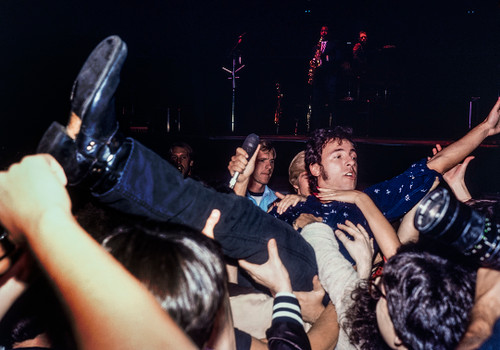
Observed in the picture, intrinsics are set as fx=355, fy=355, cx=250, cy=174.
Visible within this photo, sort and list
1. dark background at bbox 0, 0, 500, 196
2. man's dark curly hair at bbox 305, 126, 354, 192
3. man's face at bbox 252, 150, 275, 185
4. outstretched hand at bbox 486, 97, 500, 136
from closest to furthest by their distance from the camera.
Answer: outstretched hand at bbox 486, 97, 500, 136 → man's dark curly hair at bbox 305, 126, 354, 192 → man's face at bbox 252, 150, 275, 185 → dark background at bbox 0, 0, 500, 196

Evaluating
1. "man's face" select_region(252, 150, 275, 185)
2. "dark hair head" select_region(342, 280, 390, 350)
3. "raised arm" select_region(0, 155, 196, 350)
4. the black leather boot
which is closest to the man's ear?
"man's face" select_region(252, 150, 275, 185)

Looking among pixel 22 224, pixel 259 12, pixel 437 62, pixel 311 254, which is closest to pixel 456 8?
pixel 437 62

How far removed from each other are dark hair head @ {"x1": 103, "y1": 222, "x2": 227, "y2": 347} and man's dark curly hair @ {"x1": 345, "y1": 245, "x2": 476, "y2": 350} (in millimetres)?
622

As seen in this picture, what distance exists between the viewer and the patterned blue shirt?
2236mm

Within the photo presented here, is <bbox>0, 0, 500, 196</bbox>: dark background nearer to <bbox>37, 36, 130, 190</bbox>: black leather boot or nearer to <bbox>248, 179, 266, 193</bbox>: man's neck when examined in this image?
<bbox>248, 179, 266, 193</bbox>: man's neck

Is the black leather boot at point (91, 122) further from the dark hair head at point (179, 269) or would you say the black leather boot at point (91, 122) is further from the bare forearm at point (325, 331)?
the bare forearm at point (325, 331)

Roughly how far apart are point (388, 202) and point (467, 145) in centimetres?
62

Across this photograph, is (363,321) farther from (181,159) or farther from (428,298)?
(181,159)

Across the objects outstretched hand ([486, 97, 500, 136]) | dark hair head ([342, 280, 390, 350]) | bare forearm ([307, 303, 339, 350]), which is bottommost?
bare forearm ([307, 303, 339, 350])

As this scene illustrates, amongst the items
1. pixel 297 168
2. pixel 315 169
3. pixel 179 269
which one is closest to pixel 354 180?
pixel 315 169

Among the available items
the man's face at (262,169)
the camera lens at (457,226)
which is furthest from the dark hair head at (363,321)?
the man's face at (262,169)

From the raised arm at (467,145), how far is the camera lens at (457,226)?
4.83ft

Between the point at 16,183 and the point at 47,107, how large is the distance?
689 centimetres

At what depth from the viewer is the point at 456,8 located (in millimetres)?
8055
